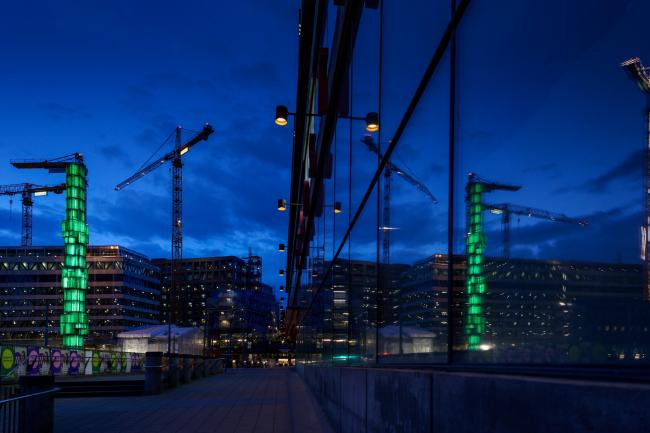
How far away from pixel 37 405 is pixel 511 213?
9.00m

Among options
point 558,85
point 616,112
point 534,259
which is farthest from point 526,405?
point 558,85

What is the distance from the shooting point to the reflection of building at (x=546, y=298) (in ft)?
6.32

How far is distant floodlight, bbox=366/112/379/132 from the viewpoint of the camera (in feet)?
26.3

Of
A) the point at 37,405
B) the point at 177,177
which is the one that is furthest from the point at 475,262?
the point at 177,177

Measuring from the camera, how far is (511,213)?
2891 millimetres

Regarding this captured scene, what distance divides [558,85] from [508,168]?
1.95 feet

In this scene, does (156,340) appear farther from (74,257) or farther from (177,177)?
(177,177)

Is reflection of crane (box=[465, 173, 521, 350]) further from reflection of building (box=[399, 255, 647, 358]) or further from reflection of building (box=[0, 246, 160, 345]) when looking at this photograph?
reflection of building (box=[0, 246, 160, 345])

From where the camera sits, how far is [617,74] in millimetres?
2062

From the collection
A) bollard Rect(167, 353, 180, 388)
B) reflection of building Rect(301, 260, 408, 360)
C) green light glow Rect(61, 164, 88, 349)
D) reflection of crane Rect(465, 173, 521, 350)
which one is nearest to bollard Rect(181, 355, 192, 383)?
bollard Rect(167, 353, 180, 388)

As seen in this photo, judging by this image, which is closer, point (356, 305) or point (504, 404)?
point (504, 404)

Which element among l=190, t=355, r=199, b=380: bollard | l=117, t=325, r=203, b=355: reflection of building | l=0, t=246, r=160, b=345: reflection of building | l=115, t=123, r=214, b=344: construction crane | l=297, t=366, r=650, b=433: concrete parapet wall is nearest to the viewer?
l=297, t=366, r=650, b=433: concrete parapet wall

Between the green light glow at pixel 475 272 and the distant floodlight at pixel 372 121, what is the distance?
446cm

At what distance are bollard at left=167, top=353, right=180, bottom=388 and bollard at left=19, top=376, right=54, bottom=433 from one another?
1481cm
